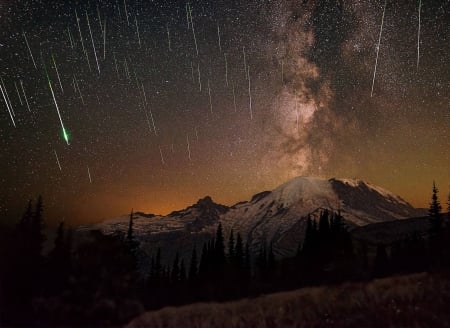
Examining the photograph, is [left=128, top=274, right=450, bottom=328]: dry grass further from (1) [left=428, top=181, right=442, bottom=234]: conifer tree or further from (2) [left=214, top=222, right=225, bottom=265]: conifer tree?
(2) [left=214, top=222, right=225, bottom=265]: conifer tree

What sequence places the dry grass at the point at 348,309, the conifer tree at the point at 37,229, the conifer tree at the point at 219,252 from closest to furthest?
the dry grass at the point at 348,309, the conifer tree at the point at 37,229, the conifer tree at the point at 219,252

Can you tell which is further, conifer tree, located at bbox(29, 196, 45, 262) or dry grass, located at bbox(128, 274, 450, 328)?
conifer tree, located at bbox(29, 196, 45, 262)

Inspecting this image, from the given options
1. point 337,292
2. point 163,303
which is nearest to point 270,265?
point 163,303

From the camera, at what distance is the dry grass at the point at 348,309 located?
14.9 m

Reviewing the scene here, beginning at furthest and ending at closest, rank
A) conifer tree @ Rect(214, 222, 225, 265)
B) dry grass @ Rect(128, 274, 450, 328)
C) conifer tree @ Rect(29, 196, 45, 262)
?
conifer tree @ Rect(214, 222, 225, 265), conifer tree @ Rect(29, 196, 45, 262), dry grass @ Rect(128, 274, 450, 328)

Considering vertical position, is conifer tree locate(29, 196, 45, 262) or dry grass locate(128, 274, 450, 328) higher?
conifer tree locate(29, 196, 45, 262)

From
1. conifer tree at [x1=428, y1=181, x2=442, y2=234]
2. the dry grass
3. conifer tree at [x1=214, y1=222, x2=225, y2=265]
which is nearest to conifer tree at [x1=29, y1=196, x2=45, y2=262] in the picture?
the dry grass

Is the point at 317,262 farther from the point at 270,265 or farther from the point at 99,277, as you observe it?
the point at 99,277

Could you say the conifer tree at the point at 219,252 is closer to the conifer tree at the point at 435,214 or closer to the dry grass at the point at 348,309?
the conifer tree at the point at 435,214

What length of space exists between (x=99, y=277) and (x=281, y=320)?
56.7ft

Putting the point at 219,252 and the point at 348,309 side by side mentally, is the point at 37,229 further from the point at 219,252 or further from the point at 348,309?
the point at 219,252

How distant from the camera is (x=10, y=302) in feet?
99.8

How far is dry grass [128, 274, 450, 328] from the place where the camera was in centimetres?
1492

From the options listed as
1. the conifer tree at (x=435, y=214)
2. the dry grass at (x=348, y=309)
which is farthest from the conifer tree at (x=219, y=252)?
the dry grass at (x=348, y=309)
